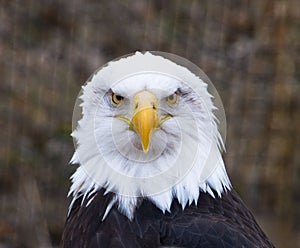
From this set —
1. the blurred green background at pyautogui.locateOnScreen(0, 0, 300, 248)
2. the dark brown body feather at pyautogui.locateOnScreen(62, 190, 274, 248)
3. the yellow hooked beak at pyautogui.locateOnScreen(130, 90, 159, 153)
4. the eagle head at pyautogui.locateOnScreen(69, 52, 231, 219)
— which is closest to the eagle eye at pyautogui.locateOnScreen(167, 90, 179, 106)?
the eagle head at pyautogui.locateOnScreen(69, 52, 231, 219)

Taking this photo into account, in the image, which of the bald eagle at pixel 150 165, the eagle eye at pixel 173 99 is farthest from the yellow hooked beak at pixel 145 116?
the eagle eye at pixel 173 99

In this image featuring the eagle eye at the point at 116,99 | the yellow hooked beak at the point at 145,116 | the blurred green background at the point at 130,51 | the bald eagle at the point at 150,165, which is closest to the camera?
the yellow hooked beak at the point at 145,116

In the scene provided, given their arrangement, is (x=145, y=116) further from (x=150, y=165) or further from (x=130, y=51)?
(x=130, y=51)

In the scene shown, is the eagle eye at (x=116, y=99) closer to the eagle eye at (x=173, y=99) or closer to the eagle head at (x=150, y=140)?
the eagle head at (x=150, y=140)

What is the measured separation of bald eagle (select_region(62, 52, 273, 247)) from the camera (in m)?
4.21

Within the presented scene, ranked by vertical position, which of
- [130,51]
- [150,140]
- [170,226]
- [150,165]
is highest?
[130,51]

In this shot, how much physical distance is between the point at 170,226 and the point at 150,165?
0.31 m

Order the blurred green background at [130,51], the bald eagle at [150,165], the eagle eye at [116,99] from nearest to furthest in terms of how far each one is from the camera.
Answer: the bald eagle at [150,165] → the eagle eye at [116,99] → the blurred green background at [130,51]

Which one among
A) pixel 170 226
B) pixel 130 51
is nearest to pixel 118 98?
pixel 170 226

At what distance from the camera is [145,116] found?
13.4 feet

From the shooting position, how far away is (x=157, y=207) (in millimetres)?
4309

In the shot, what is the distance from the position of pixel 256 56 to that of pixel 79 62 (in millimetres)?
1295

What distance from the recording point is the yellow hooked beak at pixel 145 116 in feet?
13.4

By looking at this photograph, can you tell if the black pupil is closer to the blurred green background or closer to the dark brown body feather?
the dark brown body feather
